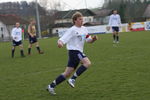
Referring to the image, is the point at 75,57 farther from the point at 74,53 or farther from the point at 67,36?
the point at 67,36

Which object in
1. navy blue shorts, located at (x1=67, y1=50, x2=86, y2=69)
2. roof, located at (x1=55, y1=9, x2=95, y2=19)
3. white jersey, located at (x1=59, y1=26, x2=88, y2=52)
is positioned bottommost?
navy blue shorts, located at (x1=67, y1=50, x2=86, y2=69)

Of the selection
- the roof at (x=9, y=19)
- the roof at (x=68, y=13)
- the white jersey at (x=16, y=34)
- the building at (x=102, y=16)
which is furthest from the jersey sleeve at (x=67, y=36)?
the roof at (x=68, y=13)

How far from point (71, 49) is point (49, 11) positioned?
80.2m

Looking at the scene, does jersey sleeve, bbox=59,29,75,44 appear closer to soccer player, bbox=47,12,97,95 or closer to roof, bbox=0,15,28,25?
soccer player, bbox=47,12,97,95

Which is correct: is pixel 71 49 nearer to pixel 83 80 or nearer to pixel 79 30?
pixel 79 30

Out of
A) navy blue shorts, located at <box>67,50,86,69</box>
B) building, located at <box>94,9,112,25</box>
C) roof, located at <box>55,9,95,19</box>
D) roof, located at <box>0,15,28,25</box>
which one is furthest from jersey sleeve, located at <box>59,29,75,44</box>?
roof, located at <box>55,9,95,19</box>

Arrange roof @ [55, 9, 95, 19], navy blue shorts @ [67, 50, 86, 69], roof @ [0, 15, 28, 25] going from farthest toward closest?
roof @ [55, 9, 95, 19] → roof @ [0, 15, 28, 25] → navy blue shorts @ [67, 50, 86, 69]

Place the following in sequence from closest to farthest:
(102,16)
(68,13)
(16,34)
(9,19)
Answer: (16,34), (9,19), (68,13), (102,16)

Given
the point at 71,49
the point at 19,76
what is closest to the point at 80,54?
the point at 71,49

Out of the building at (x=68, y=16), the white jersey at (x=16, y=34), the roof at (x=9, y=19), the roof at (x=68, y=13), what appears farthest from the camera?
the roof at (x=68, y=13)

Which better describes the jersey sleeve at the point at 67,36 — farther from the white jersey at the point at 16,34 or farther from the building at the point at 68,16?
the building at the point at 68,16

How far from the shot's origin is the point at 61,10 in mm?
91438

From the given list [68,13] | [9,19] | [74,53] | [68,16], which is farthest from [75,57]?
[68,13]

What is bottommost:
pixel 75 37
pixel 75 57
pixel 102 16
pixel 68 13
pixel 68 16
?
pixel 75 57
